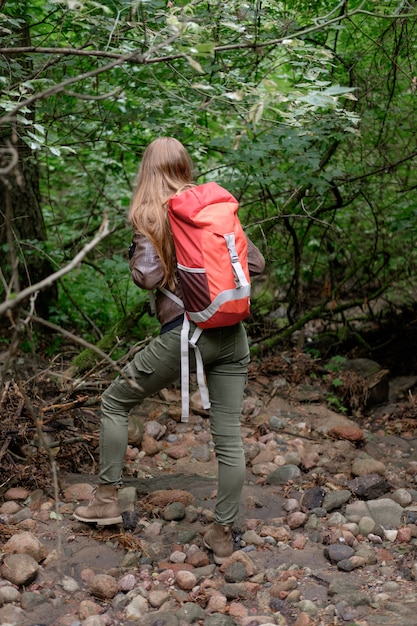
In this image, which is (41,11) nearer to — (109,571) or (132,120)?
(132,120)

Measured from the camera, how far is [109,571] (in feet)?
10.2

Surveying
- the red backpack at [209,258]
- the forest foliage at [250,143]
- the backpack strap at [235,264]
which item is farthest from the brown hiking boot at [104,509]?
the forest foliage at [250,143]

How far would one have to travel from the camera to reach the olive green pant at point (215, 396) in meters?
3.18

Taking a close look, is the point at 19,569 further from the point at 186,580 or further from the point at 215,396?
the point at 215,396

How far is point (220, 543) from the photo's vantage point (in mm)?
3301

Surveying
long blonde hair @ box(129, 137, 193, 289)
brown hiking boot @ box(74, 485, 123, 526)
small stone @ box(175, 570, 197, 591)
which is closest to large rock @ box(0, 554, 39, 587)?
brown hiking boot @ box(74, 485, 123, 526)

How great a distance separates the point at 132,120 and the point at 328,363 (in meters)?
3.40

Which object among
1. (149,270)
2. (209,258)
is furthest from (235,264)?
(149,270)

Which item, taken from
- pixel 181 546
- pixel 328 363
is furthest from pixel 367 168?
pixel 181 546

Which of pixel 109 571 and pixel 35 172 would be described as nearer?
pixel 109 571

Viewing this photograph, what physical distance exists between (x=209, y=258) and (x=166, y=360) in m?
0.59

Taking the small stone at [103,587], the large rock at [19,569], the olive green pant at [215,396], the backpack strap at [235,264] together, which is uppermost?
the backpack strap at [235,264]

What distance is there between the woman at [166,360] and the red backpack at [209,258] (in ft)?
0.40

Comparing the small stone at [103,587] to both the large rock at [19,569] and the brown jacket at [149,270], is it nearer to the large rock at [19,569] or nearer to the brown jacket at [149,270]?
the large rock at [19,569]
